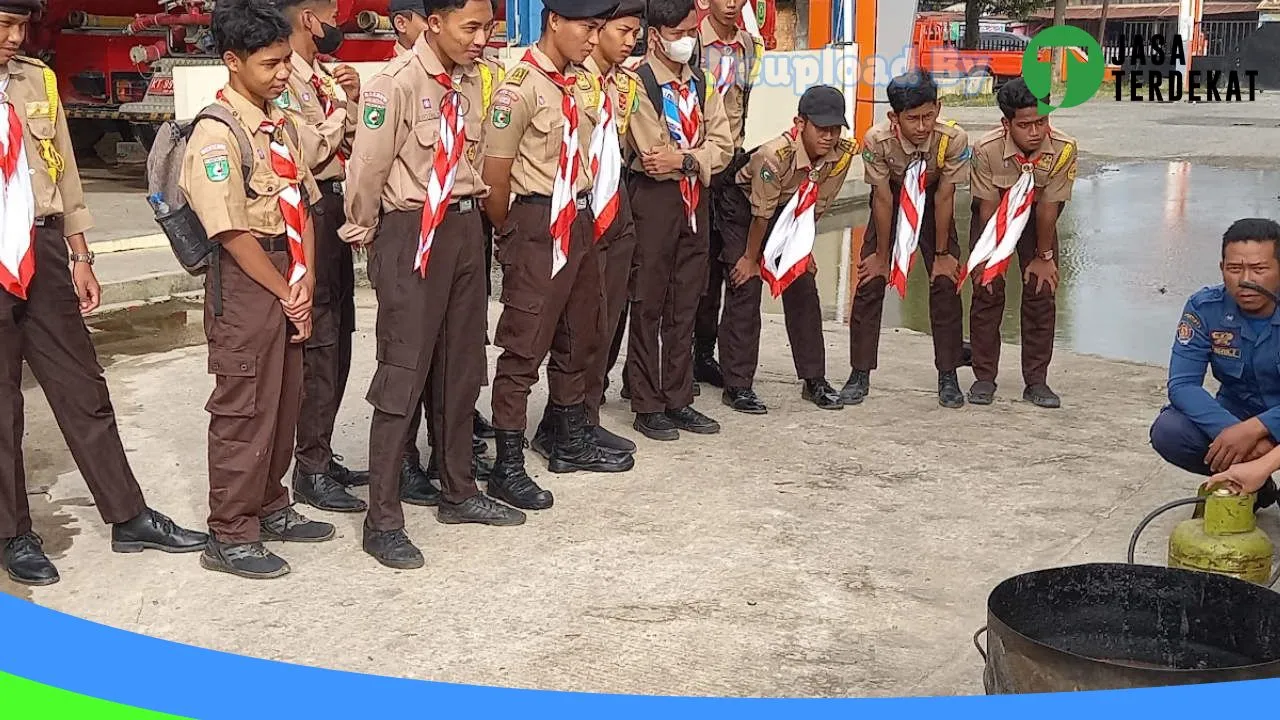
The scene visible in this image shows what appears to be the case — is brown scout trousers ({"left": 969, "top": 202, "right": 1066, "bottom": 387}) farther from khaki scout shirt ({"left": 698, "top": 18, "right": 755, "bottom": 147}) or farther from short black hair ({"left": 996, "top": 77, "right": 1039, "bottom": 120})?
khaki scout shirt ({"left": 698, "top": 18, "right": 755, "bottom": 147})

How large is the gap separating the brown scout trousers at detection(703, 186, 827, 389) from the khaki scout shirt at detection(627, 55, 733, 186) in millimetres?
473

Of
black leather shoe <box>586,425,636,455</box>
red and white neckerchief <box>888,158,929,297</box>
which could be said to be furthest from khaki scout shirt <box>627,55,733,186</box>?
black leather shoe <box>586,425,636,455</box>

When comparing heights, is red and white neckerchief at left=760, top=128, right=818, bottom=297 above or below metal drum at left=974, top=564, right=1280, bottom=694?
above

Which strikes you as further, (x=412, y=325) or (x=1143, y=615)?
(x=412, y=325)

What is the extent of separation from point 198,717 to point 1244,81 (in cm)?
3845

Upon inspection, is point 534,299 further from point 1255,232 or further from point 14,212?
point 1255,232

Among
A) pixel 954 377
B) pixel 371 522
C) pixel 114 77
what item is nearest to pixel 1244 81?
pixel 114 77

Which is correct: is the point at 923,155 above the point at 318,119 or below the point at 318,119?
below

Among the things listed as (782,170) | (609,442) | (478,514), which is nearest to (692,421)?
(609,442)

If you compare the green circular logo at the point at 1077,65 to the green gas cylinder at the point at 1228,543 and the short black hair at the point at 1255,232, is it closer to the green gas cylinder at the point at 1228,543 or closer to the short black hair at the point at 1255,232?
the short black hair at the point at 1255,232

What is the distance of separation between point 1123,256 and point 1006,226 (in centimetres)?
503

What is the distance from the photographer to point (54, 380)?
4.07m

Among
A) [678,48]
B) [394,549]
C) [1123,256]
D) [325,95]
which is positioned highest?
[678,48]

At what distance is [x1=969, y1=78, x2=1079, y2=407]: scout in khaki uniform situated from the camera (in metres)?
5.97
